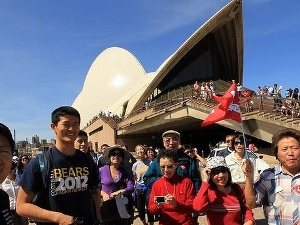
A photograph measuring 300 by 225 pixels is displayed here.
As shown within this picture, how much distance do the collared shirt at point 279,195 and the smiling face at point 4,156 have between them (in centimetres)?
173

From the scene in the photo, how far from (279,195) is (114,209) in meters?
1.79

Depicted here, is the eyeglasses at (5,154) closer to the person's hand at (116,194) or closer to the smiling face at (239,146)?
the person's hand at (116,194)

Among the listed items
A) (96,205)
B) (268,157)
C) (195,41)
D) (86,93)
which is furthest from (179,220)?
(86,93)

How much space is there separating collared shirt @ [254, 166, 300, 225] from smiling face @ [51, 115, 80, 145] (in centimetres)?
135

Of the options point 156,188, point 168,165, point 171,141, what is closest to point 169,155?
point 168,165

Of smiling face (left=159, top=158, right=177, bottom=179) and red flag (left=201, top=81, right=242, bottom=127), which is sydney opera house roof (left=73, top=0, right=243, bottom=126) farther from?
smiling face (left=159, top=158, right=177, bottom=179)

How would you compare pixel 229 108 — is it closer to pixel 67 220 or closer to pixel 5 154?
pixel 67 220

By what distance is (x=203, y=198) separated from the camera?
294cm

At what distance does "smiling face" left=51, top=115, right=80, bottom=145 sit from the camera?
2316mm

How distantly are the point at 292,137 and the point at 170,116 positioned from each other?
66.3ft

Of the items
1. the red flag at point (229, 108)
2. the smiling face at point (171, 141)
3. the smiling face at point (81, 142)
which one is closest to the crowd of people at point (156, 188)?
the smiling face at point (171, 141)

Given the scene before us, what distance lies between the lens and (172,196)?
2.97 metres

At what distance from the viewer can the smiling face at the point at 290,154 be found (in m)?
2.25

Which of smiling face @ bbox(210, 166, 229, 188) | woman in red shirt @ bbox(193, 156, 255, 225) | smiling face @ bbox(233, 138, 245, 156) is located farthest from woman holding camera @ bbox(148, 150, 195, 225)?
smiling face @ bbox(233, 138, 245, 156)
